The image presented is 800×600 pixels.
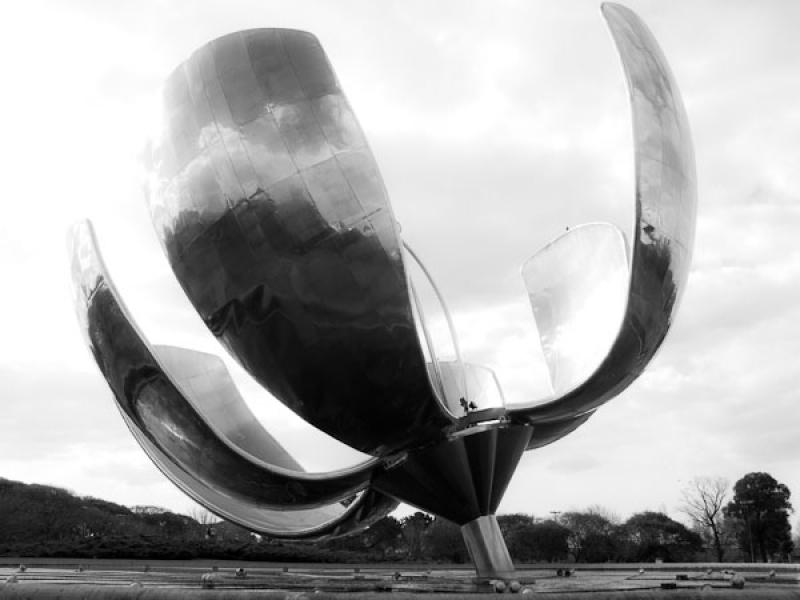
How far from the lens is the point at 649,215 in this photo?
10.6m

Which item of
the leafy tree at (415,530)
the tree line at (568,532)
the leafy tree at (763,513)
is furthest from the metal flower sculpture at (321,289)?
the leafy tree at (763,513)

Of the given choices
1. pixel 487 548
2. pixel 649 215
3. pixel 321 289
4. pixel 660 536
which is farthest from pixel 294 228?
pixel 660 536

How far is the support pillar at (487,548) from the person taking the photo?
40.0 ft

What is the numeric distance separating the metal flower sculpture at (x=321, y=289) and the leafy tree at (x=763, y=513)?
4550 cm

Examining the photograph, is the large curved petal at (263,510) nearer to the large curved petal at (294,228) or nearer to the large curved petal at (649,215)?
the large curved petal at (649,215)

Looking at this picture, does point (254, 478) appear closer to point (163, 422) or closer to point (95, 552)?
point (163, 422)

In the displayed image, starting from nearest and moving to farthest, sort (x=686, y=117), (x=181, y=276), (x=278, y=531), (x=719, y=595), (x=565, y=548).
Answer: (x=719, y=595) → (x=181, y=276) → (x=686, y=117) → (x=278, y=531) → (x=565, y=548)

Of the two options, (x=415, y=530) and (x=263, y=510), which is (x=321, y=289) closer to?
(x=263, y=510)

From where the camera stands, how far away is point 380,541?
51844mm

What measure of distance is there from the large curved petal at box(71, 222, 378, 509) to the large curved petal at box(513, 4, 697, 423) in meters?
3.43

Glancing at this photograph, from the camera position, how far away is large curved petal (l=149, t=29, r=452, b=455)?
33.7ft

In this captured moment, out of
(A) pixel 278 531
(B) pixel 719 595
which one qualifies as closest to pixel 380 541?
(A) pixel 278 531

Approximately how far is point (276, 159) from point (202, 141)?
120 centimetres

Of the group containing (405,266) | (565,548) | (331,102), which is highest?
(331,102)
